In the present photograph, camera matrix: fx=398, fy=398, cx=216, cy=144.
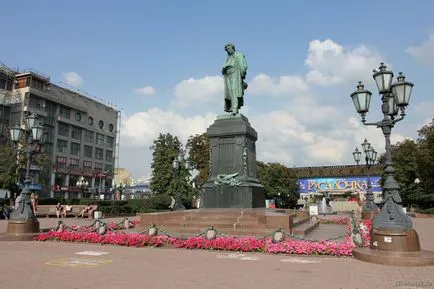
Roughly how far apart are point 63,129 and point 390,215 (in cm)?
8435

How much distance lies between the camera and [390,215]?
10.0 metres

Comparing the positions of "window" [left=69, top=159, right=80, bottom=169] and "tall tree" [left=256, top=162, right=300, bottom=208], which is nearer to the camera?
"tall tree" [left=256, top=162, right=300, bottom=208]

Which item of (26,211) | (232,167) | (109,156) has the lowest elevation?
(26,211)

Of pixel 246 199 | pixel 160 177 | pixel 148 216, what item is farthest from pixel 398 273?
pixel 160 177

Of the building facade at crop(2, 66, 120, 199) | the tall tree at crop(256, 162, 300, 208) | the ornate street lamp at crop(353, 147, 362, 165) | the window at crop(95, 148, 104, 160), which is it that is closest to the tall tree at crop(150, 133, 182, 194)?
the tall tree at crop(256, 162, 300, 208)

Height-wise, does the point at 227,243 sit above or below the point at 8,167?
below

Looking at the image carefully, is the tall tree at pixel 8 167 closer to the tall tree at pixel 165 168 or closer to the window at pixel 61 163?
the tall tree at pixel 165 168

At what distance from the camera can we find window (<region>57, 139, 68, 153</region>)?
274 feet

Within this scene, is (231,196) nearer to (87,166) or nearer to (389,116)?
(389,116)

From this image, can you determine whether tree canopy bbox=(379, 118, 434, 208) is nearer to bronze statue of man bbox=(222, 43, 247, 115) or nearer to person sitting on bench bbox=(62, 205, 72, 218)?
bronze statue of man bbox=(222, 43, 247, 115)

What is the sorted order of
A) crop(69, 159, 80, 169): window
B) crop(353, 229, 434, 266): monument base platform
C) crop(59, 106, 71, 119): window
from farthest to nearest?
crop(69, 159, 80, 169): window, crop(59, 106, 71, 119): window, crop(353, 229, 434, 266): monument base platform

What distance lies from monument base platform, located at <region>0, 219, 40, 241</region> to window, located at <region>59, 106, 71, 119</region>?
73755 millimetres

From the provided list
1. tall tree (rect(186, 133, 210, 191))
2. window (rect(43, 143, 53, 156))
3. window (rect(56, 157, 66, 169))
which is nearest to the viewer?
tall tree (rect(186, 133, 210, 191))

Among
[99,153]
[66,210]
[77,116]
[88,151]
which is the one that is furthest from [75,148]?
[66,210]
